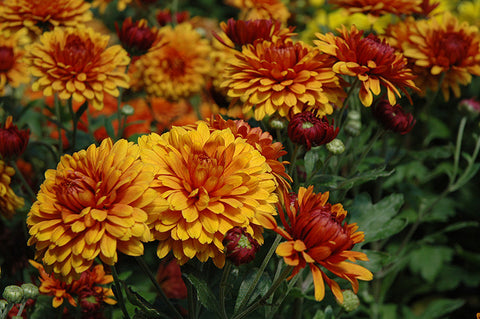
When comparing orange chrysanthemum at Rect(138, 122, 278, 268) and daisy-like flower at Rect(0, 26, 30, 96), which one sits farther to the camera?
daisy-like flower at Rect(0, 26, 30, 96)

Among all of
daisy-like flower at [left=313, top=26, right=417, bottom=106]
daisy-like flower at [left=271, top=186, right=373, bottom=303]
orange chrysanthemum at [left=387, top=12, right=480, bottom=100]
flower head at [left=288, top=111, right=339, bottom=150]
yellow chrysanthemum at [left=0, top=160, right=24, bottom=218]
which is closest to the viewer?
daisy-like flower at [left=271, top=186, right=373, bottom=303]

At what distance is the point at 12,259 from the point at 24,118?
880mm

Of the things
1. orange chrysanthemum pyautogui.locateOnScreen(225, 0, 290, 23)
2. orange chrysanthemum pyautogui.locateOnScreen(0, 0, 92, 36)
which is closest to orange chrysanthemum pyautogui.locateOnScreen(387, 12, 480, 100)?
orange chrysanthemum pyautogui.locateOnScreen(225, 0, 290, 23)

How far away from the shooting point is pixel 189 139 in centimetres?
109

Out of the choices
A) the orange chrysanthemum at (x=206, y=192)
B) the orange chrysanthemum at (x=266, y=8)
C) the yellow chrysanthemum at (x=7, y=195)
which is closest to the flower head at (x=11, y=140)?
the yellow chrysanthemum at (x=7, y=195)

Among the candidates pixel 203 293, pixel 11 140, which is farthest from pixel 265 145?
pixel 11 140

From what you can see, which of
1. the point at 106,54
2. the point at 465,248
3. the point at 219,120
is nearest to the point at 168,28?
the point at 106,54

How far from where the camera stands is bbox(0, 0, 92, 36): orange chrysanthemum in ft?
5.63

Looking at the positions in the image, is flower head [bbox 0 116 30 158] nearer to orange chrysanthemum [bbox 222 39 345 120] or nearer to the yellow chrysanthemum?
the yellow chrysanthemum

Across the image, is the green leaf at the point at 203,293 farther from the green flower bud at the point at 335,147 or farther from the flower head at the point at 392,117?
the flower head at the point at 392,117

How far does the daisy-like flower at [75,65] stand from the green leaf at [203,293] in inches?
30.3

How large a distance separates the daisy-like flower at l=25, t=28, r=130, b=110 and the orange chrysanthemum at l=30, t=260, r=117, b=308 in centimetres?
56

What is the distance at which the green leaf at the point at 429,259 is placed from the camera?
2297 millimetres

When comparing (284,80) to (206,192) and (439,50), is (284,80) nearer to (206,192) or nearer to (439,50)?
(206,192)
